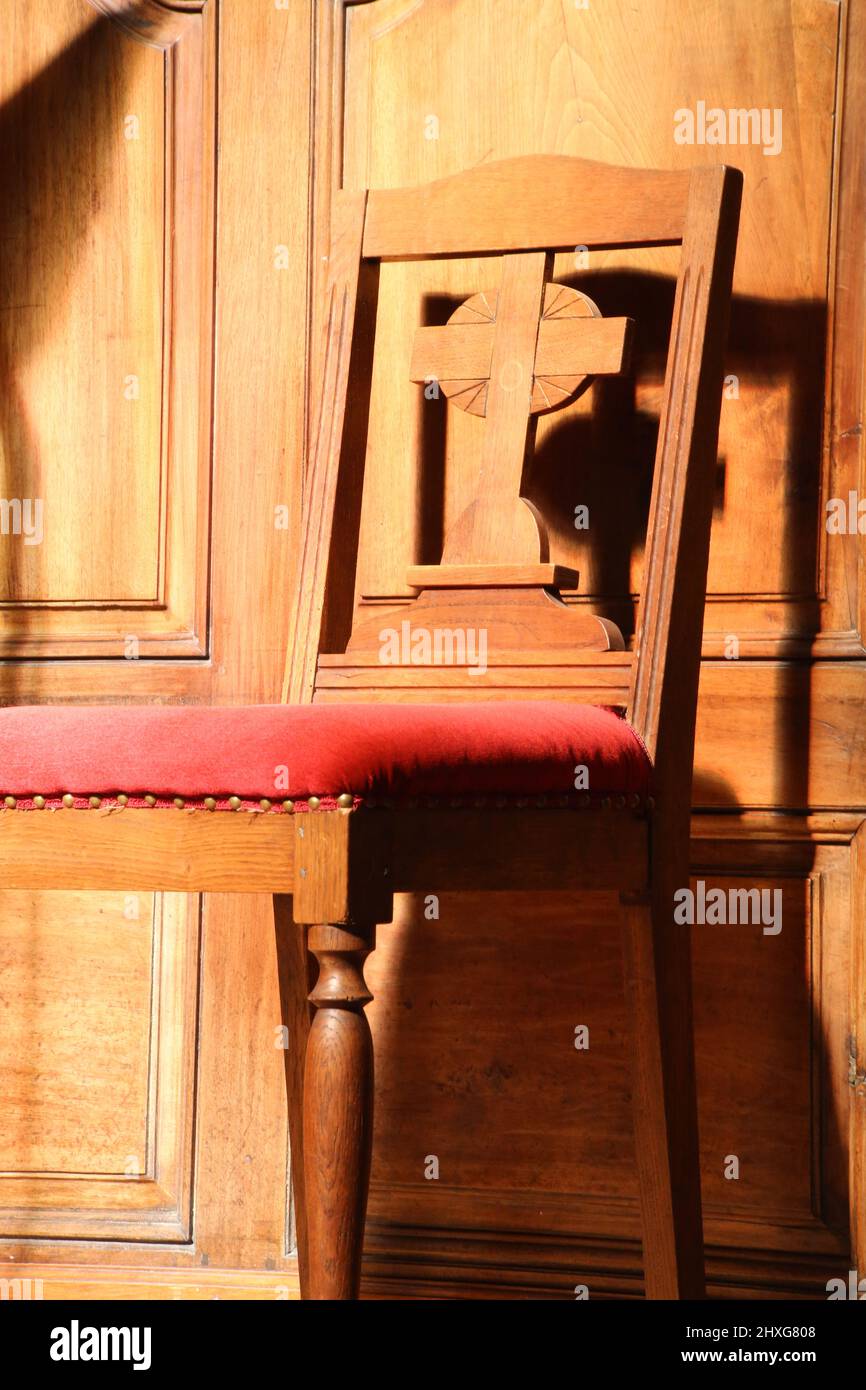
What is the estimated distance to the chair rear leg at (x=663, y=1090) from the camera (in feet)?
4.83

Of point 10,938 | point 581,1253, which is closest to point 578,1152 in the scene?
point 581,1253

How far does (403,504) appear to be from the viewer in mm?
1878

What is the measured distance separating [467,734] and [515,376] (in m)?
0.57

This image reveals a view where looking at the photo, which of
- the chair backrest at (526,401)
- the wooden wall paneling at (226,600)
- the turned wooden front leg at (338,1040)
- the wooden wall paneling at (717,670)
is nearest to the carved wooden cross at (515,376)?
the chair backrest at (526,401)

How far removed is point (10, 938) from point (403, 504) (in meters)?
0.71

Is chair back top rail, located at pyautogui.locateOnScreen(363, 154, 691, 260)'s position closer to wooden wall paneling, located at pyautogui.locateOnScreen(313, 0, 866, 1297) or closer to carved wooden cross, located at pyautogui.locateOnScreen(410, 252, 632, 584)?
carved wooden cross, located at pyautogui.locateOnScreen(410, 252, 632, 584)

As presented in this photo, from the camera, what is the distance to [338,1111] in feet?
3.55

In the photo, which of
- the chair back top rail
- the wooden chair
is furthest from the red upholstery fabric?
the chair back top rail

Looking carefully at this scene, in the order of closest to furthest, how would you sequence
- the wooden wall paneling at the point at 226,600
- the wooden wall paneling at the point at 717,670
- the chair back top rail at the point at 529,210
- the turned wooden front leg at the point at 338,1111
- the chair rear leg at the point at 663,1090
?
the turned wooden front leg at the point at 338,1111
the chair rear leg at the point at 663,1090
the chair back top rail at the point at 529,210
the wooden wall paneling at the point at 717,670
the wooden wall paneling at the point at 226,600

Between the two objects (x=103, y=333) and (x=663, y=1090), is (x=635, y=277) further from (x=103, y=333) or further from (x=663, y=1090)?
(x=663, y=1090)

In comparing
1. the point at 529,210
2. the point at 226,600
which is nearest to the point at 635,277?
the point at 529,210

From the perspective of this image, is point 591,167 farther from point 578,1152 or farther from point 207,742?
point 578,1152

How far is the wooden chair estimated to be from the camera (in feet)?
3.70

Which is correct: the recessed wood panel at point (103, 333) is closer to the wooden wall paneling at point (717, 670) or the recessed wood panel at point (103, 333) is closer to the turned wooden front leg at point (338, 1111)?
the wooden wall paneling at point (717, 670)
